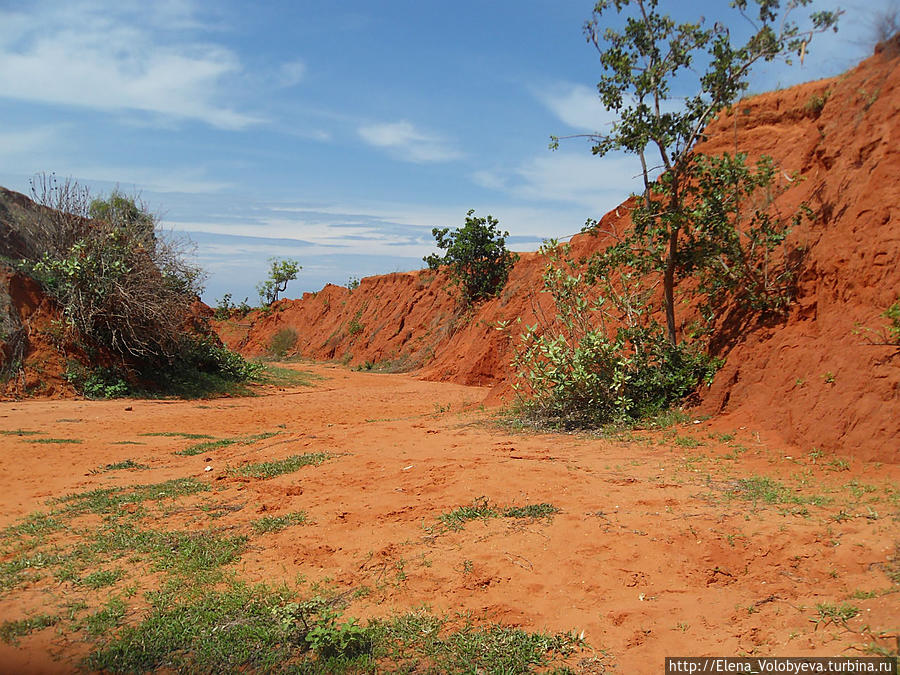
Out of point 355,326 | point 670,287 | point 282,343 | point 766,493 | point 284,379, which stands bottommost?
point 284,379

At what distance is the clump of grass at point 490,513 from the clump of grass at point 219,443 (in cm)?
473

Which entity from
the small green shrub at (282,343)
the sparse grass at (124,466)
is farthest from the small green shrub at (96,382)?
the small green shrub at (282,343)

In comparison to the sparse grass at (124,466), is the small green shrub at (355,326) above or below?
above

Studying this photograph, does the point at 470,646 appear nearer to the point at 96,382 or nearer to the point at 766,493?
the point at 766,493

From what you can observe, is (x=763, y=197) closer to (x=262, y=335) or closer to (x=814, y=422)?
(x=814, y=422)

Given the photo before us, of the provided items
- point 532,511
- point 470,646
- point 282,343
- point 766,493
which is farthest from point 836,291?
point 282,343

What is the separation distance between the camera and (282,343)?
119ft

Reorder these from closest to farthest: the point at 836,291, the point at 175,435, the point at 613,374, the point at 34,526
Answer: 1. the point at 34,526
2. the point at 836,291
3. the point at 613,374
4. the point at 175,435

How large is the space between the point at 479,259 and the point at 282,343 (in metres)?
16.1

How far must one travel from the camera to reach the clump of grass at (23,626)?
3273 mm

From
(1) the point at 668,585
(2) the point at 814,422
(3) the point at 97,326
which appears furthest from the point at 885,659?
(3) the point at 97,326

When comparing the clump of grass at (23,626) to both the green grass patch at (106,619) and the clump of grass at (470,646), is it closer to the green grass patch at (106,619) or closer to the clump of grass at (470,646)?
the green grass patch at (106,619)

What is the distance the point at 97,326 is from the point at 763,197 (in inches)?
553

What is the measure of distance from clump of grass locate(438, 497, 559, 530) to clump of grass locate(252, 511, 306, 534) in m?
1.17
